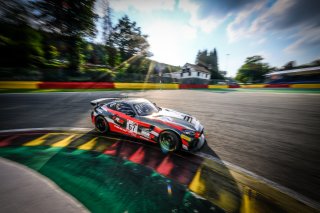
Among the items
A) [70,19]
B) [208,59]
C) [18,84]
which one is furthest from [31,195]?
[208,59]

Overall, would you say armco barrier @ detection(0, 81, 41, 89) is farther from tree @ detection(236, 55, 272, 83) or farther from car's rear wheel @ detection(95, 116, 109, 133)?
tree @ detection(236, 55, 272, 83)

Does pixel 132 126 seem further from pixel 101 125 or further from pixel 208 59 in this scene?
pixel 208 59

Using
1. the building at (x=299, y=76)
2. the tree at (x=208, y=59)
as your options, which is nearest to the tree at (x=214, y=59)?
the tree at (x=208, y=59)

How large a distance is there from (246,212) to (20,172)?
393 centimetres

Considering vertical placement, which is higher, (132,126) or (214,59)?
(214,59)

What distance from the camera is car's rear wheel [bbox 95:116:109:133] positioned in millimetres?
4887

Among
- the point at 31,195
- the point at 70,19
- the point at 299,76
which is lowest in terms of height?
the point at 31,195

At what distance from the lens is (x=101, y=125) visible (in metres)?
5.09

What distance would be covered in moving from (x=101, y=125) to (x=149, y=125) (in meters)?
2.00

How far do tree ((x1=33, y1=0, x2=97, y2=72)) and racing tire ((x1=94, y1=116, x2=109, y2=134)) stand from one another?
20.1 meters

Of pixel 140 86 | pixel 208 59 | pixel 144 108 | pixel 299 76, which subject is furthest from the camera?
pixel 208 59

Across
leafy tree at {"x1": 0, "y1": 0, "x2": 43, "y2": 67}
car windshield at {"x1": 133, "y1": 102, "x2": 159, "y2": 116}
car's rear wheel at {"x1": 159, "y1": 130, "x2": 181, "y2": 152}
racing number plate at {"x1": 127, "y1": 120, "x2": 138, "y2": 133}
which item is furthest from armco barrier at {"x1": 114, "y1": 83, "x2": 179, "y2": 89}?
car's rear wheel at {"x1": 159, "y1": 130, "x2": 181, "y2": 152}

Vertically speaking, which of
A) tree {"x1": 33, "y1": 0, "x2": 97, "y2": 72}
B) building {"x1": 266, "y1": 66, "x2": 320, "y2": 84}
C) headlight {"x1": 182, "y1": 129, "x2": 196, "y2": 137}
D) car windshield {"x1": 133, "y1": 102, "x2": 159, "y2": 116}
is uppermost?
tree {"x1": 33, "y1": 0, "x2": 97, "y2": 72}

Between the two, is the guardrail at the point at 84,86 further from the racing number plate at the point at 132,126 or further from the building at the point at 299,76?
the racing number plate at the point at 132,126
